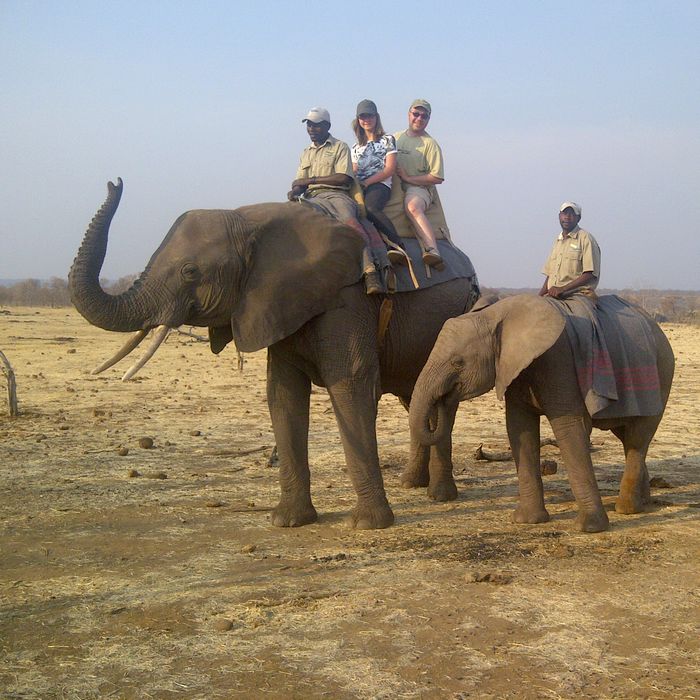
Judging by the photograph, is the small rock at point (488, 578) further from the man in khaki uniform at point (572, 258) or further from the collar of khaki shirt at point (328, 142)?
the collar of khaki shirt at point (328, 142)

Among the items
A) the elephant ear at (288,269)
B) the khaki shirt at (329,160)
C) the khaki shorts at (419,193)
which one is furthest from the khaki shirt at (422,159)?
the elephant ear at (288,269)

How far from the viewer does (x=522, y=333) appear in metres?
7.04

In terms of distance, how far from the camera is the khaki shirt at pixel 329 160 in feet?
26.0

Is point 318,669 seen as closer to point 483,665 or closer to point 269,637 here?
point 269,637

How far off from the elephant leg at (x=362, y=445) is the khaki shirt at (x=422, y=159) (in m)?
2.40

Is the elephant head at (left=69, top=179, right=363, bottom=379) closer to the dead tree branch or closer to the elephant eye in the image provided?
the elephant eye

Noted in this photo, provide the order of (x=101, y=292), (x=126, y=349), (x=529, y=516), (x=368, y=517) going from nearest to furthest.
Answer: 1. (x=101, y=292)
2. (x=126, y=349)
3. (x=368, y=517)
4. (x=529, y=516)

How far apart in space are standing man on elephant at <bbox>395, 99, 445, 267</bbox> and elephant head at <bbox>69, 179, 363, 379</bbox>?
1.22 metres

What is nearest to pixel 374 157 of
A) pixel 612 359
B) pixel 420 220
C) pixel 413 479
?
pixel 420 220

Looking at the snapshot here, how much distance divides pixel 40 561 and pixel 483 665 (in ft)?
11.0

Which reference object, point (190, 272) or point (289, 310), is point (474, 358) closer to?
point (289, 310)

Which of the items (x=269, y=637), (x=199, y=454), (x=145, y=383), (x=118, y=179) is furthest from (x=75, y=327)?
(x=269, y=637)

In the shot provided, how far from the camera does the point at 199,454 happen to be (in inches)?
413

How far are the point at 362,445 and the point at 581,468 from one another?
173cm
